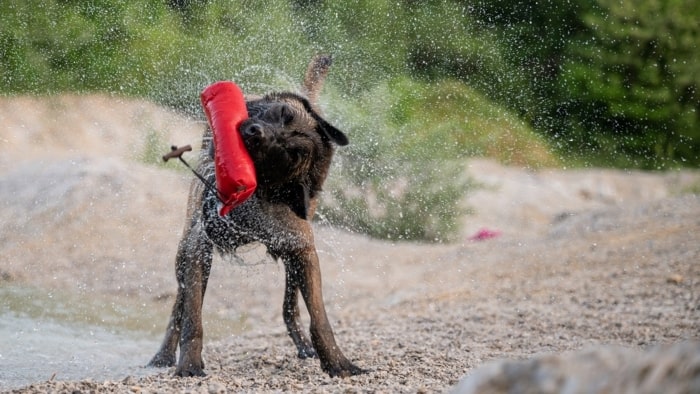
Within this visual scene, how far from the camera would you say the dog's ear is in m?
5.98

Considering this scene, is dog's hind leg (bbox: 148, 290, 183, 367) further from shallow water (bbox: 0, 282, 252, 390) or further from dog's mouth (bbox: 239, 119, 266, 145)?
dog's mouth (bbox: 239, 119, 266, 145)

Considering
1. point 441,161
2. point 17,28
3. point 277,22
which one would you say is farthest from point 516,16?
point 17,28

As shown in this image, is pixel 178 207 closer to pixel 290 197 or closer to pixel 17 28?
pixel 17 28

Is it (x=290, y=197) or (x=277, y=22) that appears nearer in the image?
(x=290, y=197)

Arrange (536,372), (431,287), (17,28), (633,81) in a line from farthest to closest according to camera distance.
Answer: (633,81) → (17,28) → (431,287) → (536,372)

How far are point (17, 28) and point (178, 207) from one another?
221 inches

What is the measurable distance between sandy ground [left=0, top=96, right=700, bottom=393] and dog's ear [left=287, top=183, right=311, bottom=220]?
65 cm

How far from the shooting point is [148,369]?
6.71 meters

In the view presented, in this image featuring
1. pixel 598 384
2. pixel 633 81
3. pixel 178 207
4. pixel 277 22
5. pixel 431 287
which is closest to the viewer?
pixel 598 384

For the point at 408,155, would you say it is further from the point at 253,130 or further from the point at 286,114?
the point at 253,130

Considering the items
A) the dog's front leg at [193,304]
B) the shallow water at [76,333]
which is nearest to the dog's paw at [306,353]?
the shallow water at [76,333]

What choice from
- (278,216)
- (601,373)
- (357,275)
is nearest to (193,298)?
(278,216)

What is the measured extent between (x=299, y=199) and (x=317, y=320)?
747mm

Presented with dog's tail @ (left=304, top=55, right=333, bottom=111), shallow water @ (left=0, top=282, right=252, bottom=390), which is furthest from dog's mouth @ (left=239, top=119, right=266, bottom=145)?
shallow water @ (left=0, top=282, right=252, bottom=390)
